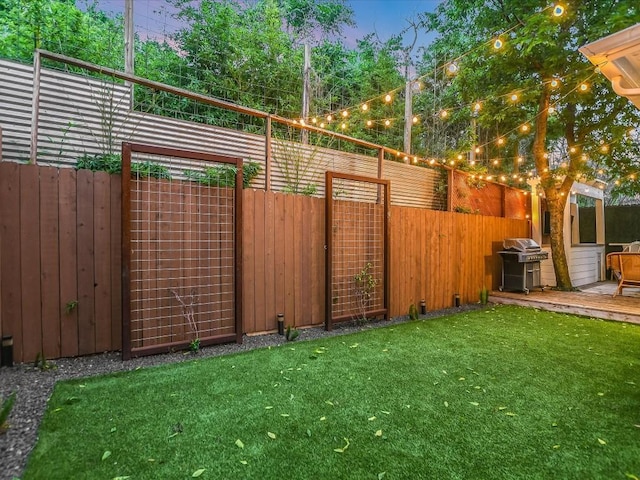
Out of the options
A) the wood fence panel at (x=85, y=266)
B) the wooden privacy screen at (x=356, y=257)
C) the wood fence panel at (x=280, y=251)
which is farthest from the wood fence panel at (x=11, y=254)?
the wooden privacy screen at (x=356, y=257)

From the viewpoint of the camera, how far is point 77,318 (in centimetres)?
289

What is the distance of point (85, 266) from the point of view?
9.61 feet

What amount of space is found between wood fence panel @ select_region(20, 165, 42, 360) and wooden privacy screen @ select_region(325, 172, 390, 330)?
2.77 meters

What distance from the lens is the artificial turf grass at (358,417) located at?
1.61m

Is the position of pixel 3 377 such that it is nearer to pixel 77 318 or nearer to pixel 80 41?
pixel 77 318

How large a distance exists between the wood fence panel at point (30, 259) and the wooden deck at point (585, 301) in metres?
6.48

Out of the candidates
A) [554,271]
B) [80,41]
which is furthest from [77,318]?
[554,271]

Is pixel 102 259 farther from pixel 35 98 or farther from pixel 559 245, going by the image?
pixel 559 245

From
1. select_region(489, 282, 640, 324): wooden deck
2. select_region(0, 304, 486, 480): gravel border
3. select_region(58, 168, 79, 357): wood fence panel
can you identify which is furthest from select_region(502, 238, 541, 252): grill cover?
select_region(58, 168, 79, 357): wood fence panel

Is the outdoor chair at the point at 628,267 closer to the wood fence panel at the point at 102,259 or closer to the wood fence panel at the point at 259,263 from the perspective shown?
the wood fence panel at the point at 259,263

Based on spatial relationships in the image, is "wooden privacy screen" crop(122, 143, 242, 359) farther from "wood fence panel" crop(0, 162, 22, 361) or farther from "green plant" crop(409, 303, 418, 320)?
"green plant" crop(409, 303, 418, 320)

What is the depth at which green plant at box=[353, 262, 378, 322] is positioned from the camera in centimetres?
450

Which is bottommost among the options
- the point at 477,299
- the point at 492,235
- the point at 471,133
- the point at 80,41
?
the point at 477,299

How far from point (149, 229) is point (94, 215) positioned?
45cm
